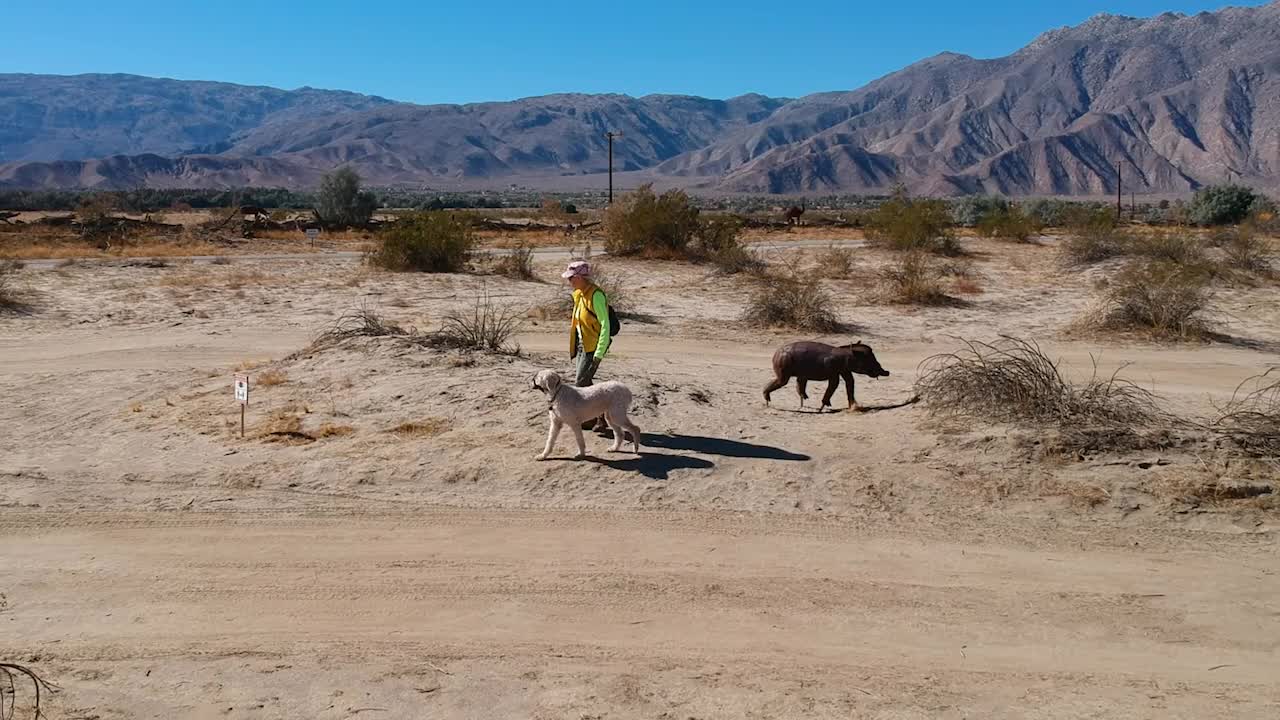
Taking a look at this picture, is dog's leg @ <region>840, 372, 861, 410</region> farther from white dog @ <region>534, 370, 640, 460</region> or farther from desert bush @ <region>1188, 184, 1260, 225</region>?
desert bush @ <region>1188, 184, 1260, 225</region>

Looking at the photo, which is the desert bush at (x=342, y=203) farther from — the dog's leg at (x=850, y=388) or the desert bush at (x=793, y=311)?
the dog's leg at (x=850, y=388)

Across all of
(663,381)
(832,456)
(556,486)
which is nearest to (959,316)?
(663,381)

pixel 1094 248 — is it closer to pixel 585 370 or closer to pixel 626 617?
pixel 585 370

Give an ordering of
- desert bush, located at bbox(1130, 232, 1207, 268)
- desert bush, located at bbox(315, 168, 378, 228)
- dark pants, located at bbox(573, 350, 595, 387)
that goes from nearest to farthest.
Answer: dark pants, located at bbox(573, 350, 595, 387), desert bush, located at bbox(1130, 232, 1207, 268), desert bush, located at bbox(315, 168, 378, 228)

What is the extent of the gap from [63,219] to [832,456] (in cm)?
4573

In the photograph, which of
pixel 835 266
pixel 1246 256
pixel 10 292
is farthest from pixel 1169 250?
pixel 10 292

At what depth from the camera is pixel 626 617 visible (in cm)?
679

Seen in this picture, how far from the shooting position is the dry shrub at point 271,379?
12555 millimetres

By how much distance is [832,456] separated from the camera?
959 centimetres

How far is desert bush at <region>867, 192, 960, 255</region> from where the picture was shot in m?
33.7

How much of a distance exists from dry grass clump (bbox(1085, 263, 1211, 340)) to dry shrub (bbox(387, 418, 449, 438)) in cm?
1226

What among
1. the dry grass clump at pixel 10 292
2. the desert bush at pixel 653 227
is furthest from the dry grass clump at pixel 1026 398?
the desert bush at pixel 653 227

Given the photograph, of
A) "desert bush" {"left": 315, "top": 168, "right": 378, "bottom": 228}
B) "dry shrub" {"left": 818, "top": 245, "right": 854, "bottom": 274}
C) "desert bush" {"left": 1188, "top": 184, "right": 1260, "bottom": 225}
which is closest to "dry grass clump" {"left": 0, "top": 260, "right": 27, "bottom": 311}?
"dry shrub" {"left": 818, "top": 245, "right": 854, "bottom": 274}

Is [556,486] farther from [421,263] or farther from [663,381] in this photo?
[421,263]
